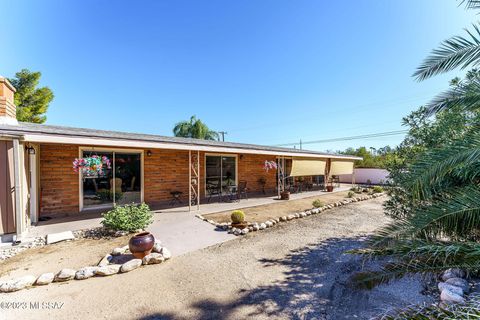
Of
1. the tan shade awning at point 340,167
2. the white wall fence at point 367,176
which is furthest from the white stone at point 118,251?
the white wall fence at point 367,176

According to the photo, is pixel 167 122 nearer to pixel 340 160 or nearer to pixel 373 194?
pixel 340 160

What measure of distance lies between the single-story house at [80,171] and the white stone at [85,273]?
2714 millimetres

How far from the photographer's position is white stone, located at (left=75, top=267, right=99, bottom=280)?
3.74 metres

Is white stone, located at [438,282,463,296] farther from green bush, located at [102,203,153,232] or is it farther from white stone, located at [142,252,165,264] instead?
green bush, located at [102,203,153,232]

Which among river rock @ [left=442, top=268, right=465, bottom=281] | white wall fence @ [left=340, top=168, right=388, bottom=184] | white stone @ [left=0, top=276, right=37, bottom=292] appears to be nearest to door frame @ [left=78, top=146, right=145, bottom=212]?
white stone @ [left=0, top=276, right=37, bottom=292]

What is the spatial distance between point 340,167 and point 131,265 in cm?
1680

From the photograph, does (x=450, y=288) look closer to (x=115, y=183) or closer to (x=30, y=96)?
(x=115, y=183)

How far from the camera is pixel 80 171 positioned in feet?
24.9

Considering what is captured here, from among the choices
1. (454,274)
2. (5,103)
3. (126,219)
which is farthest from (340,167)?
(5,103)

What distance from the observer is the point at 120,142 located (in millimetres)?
6785

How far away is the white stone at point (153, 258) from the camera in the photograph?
14.2 ft

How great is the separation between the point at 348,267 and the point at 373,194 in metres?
11.5

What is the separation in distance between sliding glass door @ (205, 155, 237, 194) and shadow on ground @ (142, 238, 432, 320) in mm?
7414

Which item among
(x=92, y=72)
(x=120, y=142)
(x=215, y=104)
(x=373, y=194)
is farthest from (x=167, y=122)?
(x=373, y=194)
